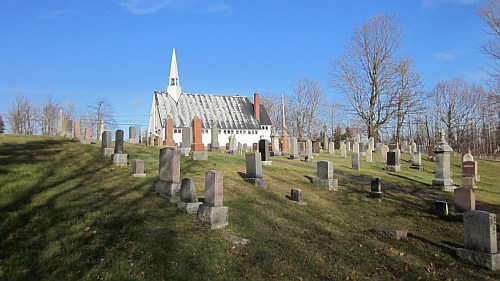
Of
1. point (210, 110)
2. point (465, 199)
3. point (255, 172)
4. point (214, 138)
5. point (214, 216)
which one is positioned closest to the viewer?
point (214, 216)

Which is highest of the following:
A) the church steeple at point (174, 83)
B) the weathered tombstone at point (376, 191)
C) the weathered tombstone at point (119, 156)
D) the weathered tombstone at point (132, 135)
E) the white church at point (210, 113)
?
the church steeple at point (174, 83)

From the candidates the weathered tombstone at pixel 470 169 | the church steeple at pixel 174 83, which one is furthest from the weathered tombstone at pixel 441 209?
the church steeple at pixel 174 83

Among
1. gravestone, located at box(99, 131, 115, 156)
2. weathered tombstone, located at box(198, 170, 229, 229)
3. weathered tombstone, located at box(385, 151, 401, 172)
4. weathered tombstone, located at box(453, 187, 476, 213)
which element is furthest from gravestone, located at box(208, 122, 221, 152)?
weathered tombstone, located at box(198, 170, 229, 229)

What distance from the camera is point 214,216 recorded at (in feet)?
25.5

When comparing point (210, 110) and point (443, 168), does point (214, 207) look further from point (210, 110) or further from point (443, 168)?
point (210, 110)

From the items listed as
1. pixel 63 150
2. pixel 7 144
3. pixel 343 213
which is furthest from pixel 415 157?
pixel 7 144

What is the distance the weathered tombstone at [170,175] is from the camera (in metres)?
9.38

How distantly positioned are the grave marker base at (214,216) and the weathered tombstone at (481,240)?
4.82 meters

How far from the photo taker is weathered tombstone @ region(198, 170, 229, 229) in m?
7.79

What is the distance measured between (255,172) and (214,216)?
18.3ft

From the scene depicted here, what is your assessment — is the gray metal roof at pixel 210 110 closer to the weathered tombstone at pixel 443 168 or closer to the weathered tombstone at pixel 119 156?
the weathered tombstone at pixel 119 156

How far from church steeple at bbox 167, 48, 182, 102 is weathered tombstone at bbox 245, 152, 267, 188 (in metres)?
44.4

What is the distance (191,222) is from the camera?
7.92m

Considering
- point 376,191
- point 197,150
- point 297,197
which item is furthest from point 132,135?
point 376,191
